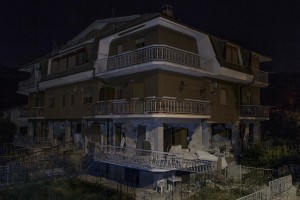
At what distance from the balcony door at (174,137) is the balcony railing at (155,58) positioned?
4.98 meters

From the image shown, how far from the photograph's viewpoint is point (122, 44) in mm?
24266

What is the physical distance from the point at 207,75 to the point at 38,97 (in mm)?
21642

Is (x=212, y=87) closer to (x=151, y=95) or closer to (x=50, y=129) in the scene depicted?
(x=151, y=95)

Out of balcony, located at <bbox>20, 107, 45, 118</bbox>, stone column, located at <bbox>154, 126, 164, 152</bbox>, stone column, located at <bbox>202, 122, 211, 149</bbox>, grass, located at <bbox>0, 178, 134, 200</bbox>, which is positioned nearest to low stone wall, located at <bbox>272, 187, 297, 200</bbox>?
stone column, located at <bbox>202, 122, 211, 149</bbox>

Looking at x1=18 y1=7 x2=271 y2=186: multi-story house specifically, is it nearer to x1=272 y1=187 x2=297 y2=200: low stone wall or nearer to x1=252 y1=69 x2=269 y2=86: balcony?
x1=252 y1=69 x2=269 y2=86: balcony

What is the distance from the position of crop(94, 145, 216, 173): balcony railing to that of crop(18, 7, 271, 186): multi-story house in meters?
0.07

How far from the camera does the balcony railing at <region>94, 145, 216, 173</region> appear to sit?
1861 cm

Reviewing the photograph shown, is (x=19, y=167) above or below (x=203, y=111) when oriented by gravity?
below

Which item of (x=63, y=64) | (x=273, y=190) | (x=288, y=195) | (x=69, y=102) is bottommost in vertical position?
(x=288, y=195)

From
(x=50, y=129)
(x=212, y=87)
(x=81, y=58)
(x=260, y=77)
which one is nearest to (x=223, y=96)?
(x=212, y=87)

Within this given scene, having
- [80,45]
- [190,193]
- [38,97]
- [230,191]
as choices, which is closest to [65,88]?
[80,45]

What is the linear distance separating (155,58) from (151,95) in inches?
114

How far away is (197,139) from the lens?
2411 cm

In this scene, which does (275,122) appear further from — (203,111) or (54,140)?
(54,140)
